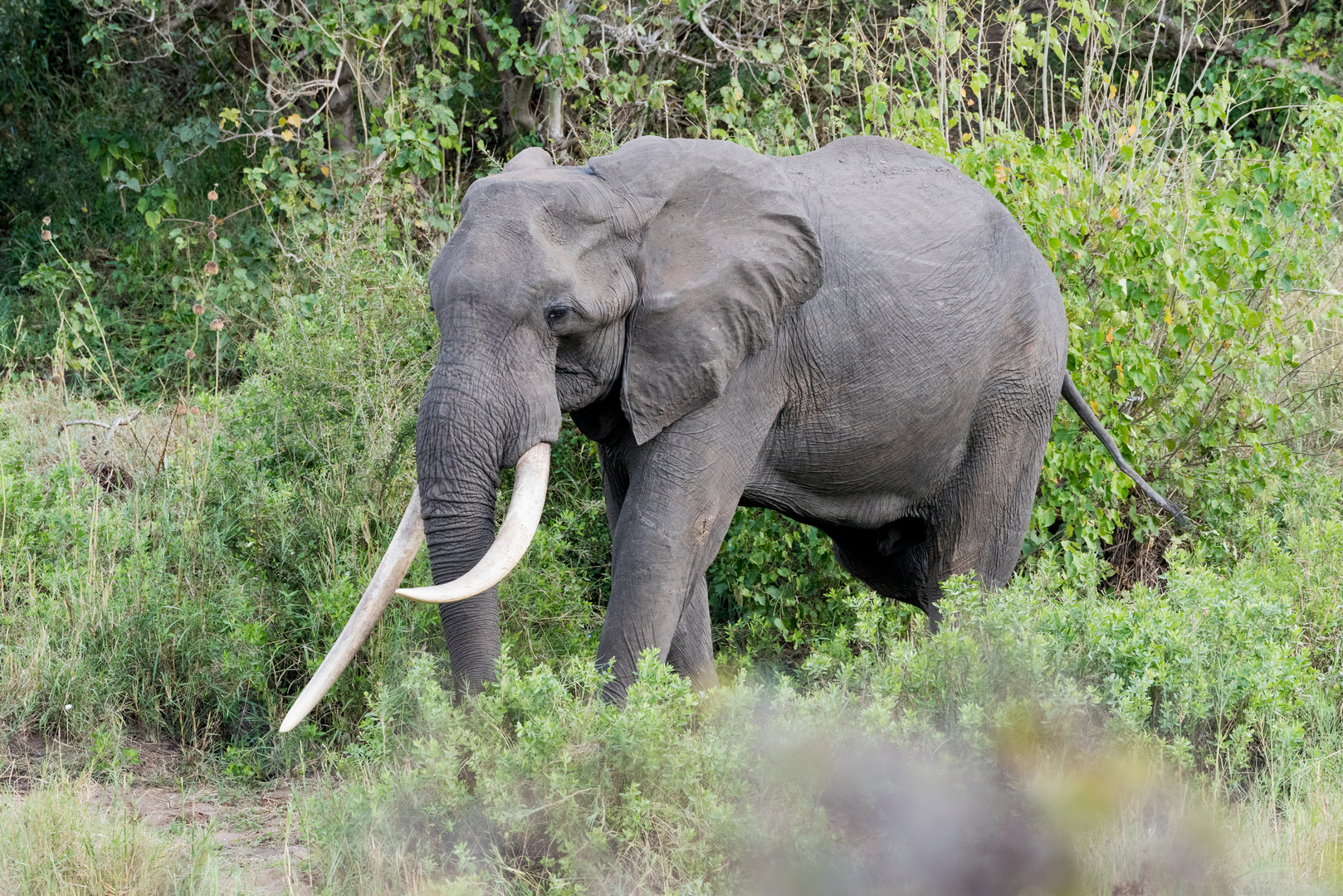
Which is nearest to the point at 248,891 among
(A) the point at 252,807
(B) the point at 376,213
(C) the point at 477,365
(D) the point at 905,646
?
(A) the point at 252,807

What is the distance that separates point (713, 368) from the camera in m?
3.91

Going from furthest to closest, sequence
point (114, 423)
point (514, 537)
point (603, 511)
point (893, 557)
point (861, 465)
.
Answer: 1. point (114, 423)
2. point (603, 511)
3. point (893, 557)
4. point (861, 465)
5. point (514, 537)

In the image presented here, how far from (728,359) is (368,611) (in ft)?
4.02

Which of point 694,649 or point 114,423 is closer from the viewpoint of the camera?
point 694,649

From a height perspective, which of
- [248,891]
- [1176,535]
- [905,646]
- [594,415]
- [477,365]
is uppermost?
[477,365]

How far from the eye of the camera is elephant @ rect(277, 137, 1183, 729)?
3695 mm

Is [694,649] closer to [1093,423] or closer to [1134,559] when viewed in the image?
[1093,423]

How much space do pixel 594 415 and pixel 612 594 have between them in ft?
1.79

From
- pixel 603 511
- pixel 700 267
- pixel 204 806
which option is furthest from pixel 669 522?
pixel 603 511

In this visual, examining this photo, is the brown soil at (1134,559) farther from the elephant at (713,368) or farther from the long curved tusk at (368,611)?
the long curved tusk at (368,611)

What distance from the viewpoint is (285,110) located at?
829cm

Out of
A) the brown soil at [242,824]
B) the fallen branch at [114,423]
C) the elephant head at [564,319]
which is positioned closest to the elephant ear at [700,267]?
the elephant head at [564,319]

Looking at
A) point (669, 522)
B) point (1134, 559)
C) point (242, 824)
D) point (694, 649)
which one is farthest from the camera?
point (1134, 559)

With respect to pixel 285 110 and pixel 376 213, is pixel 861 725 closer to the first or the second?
pixel 376 213
